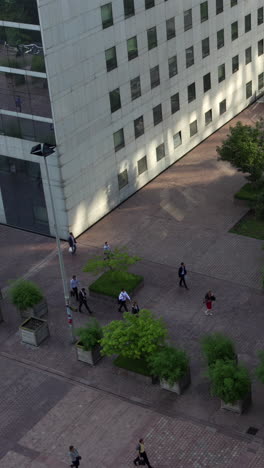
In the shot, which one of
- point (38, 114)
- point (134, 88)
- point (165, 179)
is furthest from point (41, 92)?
point (165, 179)

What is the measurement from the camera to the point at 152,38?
5938cm

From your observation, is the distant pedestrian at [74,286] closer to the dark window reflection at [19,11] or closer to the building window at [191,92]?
the dark window reflection at [19,11]

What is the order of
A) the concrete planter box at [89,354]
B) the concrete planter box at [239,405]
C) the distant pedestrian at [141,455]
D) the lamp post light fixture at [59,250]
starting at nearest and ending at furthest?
1. the distant pedestrian at [141,455]
2. the concrete planter box at [239,405]
3. the lamp post light fixture at [59,250]
4. the concrete planter box at [89,354]

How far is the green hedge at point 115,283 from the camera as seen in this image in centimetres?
4903

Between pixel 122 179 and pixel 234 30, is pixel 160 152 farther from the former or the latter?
pixel 234 30

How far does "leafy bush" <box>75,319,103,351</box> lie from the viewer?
43.1 m

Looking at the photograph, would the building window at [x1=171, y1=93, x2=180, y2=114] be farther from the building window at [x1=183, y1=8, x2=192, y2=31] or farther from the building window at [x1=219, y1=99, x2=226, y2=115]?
the building window at [x1=219, y1=99, x2=226, y2=115]

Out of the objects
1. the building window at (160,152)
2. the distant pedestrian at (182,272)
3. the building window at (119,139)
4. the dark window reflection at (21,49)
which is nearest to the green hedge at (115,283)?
the distant pedestrian at (182,272)

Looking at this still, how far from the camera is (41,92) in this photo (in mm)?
51562

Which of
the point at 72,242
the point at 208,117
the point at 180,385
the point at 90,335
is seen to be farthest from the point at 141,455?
the point at 208,117

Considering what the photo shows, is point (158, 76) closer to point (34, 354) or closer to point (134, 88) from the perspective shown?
point (134, 88)

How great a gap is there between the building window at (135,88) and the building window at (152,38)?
2689 millimetres

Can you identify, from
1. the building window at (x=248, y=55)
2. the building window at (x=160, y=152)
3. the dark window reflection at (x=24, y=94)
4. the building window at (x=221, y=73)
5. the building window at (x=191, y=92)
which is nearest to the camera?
the dark window reflection at (x=24, y=94)

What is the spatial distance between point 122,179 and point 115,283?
13.0 m
